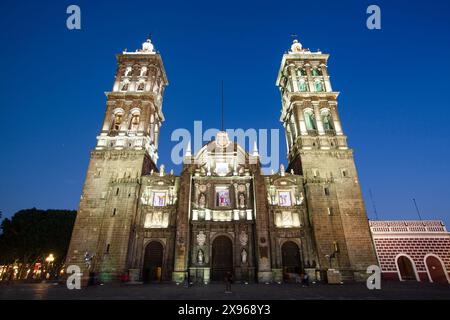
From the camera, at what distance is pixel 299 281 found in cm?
2867

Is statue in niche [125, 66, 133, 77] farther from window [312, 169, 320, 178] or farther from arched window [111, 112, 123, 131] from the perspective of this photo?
window [312, 169, 320, 178]

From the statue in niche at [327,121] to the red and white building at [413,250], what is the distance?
15231 mm

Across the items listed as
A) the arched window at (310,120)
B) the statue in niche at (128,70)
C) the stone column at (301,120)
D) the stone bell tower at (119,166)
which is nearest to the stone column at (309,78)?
the arched window at (310,120)

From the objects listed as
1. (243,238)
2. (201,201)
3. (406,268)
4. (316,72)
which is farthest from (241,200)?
(316,72)

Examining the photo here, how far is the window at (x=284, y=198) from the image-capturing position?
3478 centimetres

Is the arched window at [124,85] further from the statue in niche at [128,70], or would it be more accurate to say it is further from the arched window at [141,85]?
the arched window at [141,85]

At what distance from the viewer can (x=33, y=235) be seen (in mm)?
39781

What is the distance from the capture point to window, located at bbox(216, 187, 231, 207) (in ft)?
113
